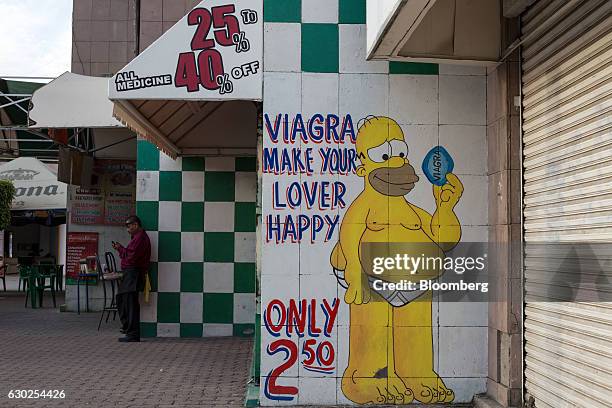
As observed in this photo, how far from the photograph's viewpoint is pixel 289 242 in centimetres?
637

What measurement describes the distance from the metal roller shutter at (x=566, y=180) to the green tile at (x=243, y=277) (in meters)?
5.30

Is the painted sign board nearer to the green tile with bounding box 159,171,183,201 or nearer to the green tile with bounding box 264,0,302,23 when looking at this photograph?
the green tile with bounding box 264,0,302,23

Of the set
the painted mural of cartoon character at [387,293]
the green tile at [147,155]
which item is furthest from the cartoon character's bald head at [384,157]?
the green tile at [147,155]

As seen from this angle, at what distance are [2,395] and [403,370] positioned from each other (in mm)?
3601

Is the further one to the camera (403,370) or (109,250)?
(109,250)

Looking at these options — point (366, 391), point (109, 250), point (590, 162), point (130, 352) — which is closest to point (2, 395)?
point (130, 352)

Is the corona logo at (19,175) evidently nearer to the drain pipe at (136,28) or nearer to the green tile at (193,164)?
the drain pipe at (136,28)

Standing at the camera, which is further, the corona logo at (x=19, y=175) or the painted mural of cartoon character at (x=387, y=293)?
the corona logo at (x=19, y=175)

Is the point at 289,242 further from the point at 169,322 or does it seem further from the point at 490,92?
the point at 169,322

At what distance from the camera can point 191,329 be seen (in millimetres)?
10367

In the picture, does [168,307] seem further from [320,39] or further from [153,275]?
[320,39]

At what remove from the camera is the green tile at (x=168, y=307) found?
34.0 feet

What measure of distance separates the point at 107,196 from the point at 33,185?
4.08 metres

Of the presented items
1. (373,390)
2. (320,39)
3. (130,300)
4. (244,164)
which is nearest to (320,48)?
(320,39)
